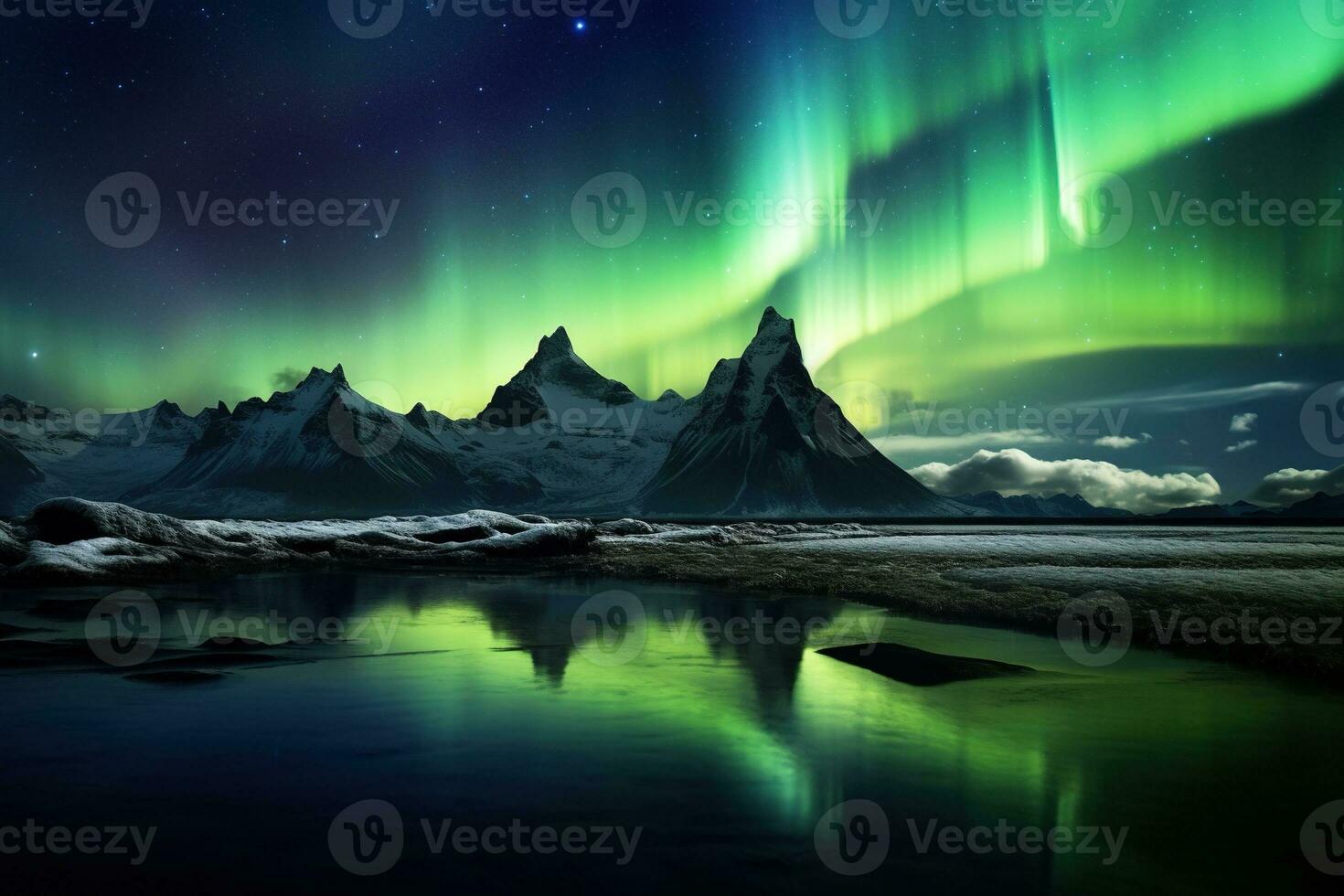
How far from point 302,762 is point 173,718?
4220 millimetres

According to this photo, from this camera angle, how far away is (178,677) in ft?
58.5

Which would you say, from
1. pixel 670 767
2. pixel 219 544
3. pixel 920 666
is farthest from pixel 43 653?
pixel 219 544

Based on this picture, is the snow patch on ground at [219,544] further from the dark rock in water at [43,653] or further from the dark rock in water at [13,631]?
the dark rock in water at [43,653]

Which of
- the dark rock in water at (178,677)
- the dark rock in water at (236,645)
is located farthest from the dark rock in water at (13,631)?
the dark rock in water at (178,677)

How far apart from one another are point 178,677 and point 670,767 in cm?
1288

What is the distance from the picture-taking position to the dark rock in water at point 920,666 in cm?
1791

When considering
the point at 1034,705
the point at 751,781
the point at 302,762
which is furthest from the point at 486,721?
the point at 1034,705

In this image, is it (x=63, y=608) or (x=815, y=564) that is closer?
(x=63, y=608)

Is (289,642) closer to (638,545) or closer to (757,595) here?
(757,595)

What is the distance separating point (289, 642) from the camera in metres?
23.0

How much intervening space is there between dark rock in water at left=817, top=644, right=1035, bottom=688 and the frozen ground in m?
6.84

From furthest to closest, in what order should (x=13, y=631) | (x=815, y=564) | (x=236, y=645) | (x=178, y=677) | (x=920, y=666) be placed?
(x=815, y=564) → (x=13, y=631) → (x=236, y=645) → (x=920, y=666) → (x=178, y=677)

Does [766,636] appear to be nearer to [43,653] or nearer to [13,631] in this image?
[43,653]

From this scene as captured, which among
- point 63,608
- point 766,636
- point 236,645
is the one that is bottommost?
point 766,636
